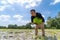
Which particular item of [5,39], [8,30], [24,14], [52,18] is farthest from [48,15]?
[5,39]

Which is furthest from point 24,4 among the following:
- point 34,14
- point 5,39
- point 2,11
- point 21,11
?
point 5,39

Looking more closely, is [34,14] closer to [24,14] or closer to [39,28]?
[39,28]

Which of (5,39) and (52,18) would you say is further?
(52,18)

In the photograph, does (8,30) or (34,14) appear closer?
(34,14)

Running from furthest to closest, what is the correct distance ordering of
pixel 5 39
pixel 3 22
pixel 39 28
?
pixel 3 22
pixel 39 28
pixel 5 39

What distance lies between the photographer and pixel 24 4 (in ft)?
11.8

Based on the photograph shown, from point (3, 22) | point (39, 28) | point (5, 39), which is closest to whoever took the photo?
point (5, 39)

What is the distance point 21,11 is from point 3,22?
1.40ft

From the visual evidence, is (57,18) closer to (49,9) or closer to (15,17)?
(49,9)

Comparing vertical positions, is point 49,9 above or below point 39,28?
above

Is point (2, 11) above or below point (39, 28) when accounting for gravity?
above

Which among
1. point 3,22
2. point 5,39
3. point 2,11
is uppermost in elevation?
point 2,11

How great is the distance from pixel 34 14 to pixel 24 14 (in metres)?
0.62

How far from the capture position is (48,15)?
3551mm
